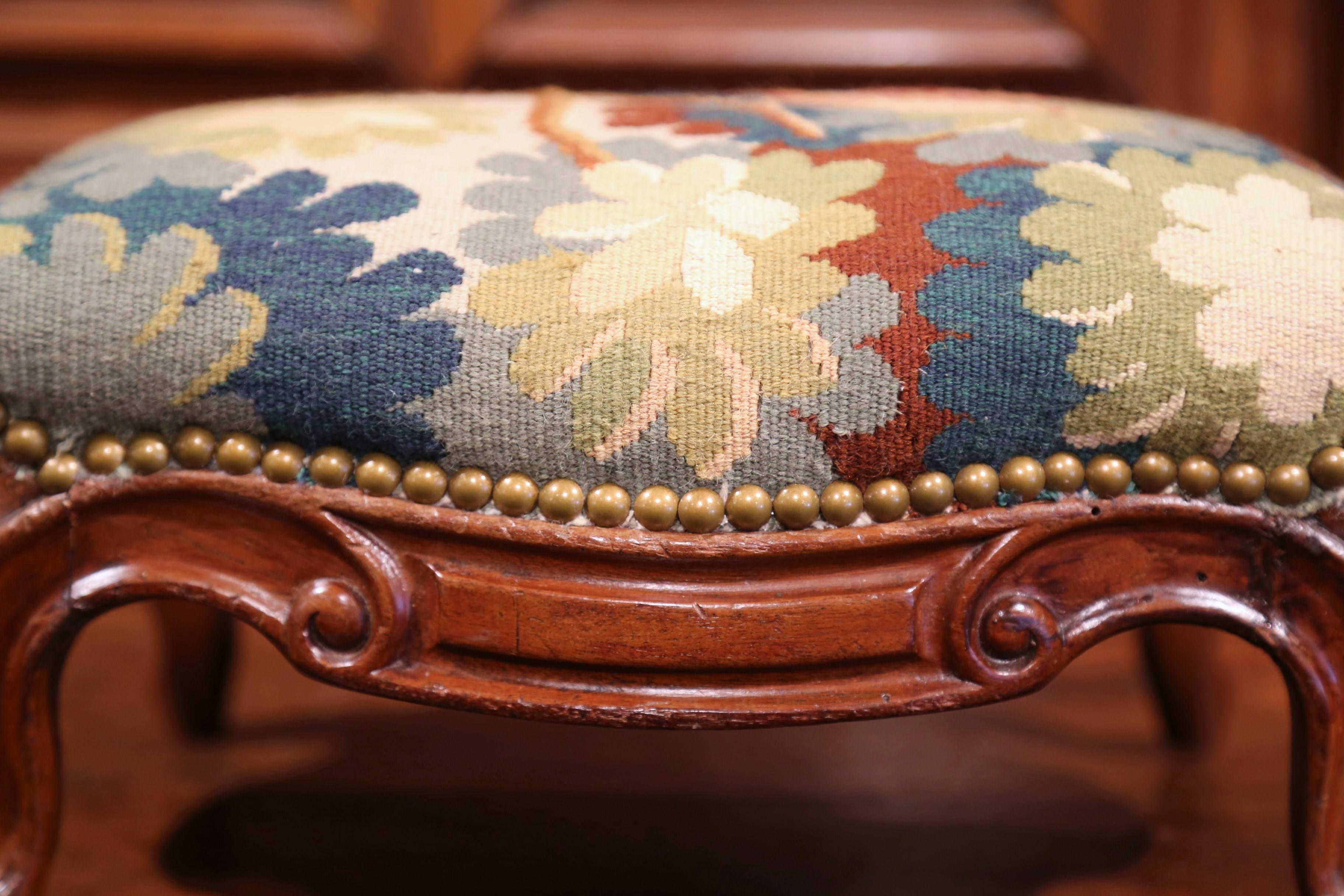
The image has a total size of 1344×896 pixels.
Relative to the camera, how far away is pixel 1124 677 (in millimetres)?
784

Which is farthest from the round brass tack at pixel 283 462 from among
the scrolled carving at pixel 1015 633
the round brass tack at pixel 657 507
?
the scrolled carving at pixel 1015 633

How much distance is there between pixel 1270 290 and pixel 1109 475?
0.23 ft

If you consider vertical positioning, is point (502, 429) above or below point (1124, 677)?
above

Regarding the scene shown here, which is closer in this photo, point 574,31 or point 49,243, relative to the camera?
point 49,243

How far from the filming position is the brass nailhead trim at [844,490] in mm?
285

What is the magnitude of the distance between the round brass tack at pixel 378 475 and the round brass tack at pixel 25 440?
0.32ft

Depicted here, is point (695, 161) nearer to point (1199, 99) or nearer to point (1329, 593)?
point (1329, 593)

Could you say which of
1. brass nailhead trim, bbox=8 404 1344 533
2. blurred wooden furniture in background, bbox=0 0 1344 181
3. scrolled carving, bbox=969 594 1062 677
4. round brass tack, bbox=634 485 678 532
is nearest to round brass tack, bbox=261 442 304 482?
brass nailhead trim, bbox=8 404 1344 533

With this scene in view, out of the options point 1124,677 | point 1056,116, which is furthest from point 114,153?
point 1124,677

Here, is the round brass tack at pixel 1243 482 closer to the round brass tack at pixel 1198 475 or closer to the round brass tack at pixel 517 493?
the round brass tack at pixel 1198 475

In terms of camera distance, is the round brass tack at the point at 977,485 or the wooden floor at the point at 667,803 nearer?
Answer: the round brass tack at the point at 977,485

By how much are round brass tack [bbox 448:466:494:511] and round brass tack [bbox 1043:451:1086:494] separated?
0.52ft

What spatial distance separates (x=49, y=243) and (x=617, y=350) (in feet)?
0.59


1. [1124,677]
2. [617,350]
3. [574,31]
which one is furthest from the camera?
[574,31]
